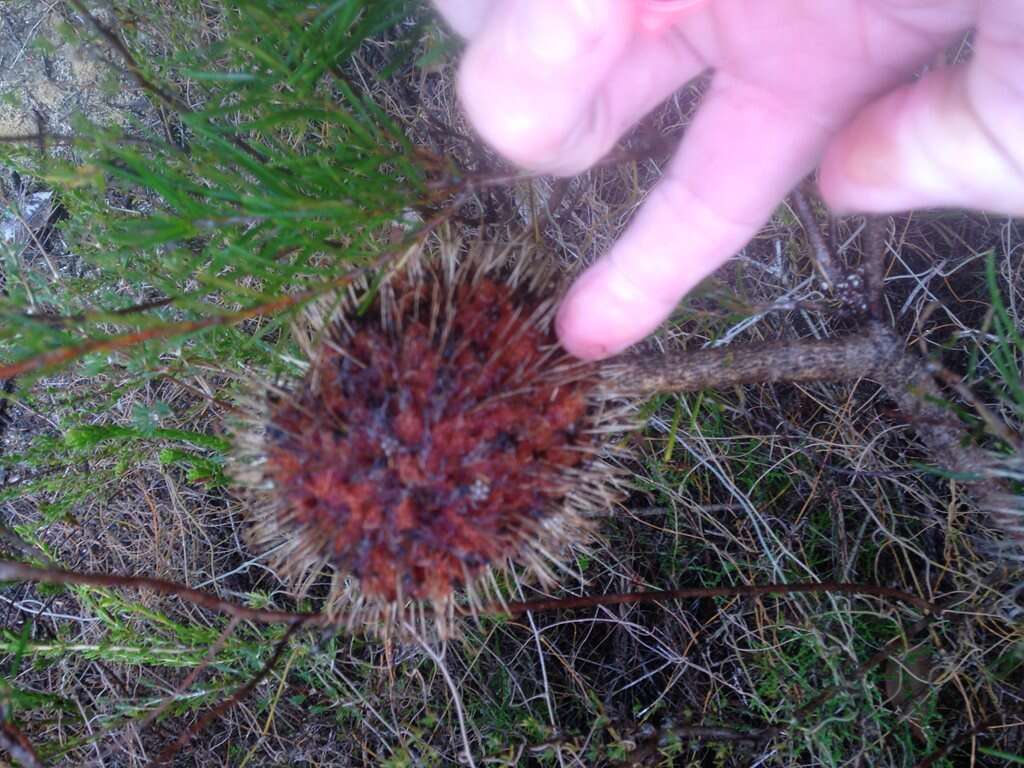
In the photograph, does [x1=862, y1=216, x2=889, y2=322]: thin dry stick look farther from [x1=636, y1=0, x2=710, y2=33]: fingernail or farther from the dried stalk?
[x1=636, y1=0, x2=710, y2=33]: fingernail

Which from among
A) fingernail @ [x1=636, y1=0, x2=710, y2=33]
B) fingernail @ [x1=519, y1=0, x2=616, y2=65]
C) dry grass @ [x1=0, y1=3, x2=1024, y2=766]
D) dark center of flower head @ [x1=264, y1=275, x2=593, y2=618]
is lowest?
dry grass @ [x1=0, y1=3, x2=1024, y2=766]

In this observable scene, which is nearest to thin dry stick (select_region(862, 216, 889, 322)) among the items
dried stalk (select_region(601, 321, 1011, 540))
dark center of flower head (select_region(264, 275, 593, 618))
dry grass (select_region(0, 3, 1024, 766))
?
dried stalk (select_region(601, 321, 1011, 540))

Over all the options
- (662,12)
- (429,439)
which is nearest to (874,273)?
(662,12)

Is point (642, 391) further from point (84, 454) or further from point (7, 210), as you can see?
point (7, 210)

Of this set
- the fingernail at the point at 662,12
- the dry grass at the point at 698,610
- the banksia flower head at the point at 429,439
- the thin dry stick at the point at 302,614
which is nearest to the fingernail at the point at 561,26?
the fingernail at the point at 662,12

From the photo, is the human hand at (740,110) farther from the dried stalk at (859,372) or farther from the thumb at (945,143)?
the dried stalk at (859,372)

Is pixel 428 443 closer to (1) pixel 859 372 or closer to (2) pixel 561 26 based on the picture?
(2) pixel 561 26

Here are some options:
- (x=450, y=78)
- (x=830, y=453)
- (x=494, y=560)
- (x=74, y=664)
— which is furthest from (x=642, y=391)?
(x=74, y=664)
